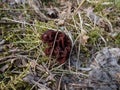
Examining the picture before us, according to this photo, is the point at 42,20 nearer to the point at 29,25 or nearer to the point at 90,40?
the point at 29,25

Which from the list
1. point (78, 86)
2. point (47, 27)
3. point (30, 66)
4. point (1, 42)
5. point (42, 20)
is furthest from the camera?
point (42, 20)

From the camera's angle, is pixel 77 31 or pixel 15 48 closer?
pixel 15 48

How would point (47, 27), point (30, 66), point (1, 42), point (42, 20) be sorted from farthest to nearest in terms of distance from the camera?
point (42, 20), point (47, 27), point (1, 42), point (30, 66)

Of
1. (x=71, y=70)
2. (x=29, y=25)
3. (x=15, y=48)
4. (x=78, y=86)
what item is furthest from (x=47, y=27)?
(x=78, y=86)

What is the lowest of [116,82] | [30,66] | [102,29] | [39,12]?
[116,82]

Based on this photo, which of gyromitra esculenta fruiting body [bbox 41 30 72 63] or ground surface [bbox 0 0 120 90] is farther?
gyromitra esculenta fruiting body [bbox 41 30 72 63]

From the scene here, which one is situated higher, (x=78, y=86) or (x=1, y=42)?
(x=1, y=42)

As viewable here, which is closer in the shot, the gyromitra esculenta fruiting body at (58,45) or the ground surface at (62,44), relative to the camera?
the ground surface at (62,44)
